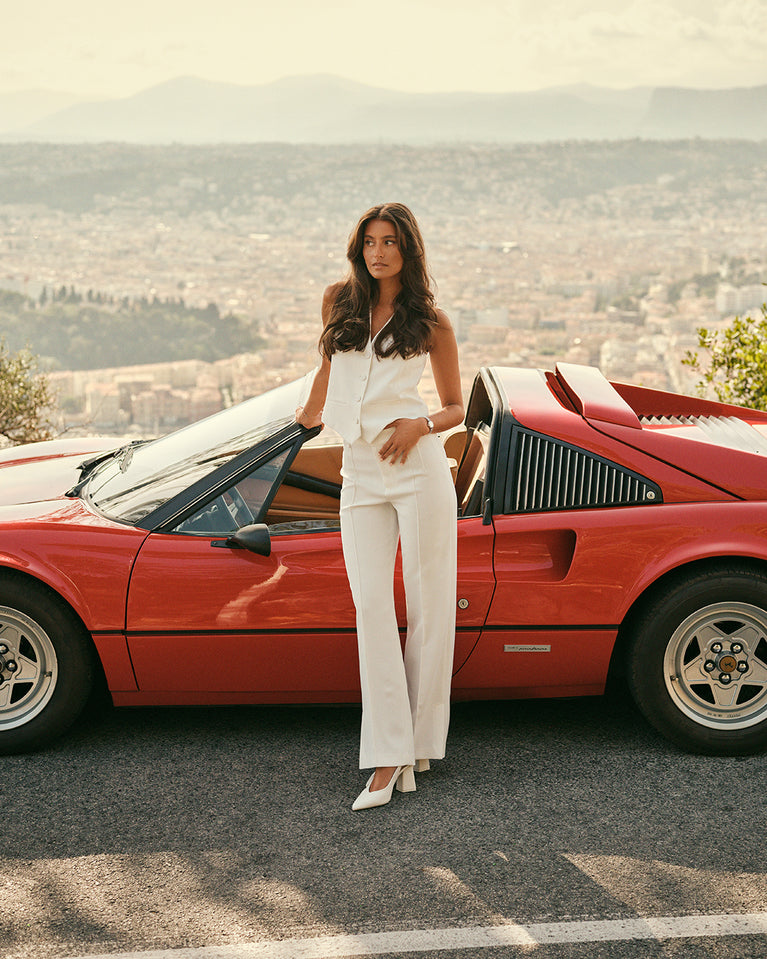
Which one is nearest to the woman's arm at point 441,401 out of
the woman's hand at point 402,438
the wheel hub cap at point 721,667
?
the woman's hand at point 402,438

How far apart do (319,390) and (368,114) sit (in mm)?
49400

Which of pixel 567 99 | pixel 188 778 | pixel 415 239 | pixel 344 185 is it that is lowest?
pixel 188 778

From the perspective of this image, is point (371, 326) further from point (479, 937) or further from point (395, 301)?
point (479, 937)

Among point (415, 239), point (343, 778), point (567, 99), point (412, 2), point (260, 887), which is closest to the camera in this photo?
point (260, 887)

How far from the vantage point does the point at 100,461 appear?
4.29m

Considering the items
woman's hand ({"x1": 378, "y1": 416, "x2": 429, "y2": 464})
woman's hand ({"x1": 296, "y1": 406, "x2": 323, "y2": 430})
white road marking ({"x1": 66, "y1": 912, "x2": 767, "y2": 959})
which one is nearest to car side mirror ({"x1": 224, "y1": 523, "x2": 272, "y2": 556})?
woman's hand ({"x1": 296, "y1": 406, "x2": 323, "y2": 430})

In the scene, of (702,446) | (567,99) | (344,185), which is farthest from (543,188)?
(702,446)

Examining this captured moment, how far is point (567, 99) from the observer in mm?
48875

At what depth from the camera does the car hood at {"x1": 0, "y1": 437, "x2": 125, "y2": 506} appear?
386 centimetres

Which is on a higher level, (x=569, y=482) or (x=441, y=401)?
(x=441, y=401)

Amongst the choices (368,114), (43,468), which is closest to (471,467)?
(43,468)

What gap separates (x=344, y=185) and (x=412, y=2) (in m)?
Result: 19.8

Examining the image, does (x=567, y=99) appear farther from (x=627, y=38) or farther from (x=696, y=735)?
(x=696, y=735)

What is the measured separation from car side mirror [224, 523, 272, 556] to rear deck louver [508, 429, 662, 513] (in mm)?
885
